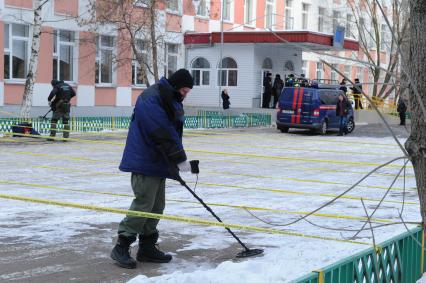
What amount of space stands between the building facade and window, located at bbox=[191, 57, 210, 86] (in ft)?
0.18

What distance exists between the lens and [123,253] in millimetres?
6305

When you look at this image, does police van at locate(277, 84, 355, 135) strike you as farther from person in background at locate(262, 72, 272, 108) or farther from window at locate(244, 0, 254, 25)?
window at locate(244, 0, 254, 25)

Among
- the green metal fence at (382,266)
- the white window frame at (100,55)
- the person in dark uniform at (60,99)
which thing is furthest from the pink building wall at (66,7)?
the green metal fence at (382,266)

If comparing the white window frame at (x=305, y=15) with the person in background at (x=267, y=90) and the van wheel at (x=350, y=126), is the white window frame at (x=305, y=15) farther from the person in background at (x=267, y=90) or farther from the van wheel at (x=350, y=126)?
the van wheel at (x=350, y=126)

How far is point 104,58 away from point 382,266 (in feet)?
89.8

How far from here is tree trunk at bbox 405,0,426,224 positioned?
2795 millimetres

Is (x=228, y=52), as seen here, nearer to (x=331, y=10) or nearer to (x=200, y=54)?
(x=200, y=54)

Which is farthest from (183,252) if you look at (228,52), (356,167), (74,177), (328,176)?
(228,52)

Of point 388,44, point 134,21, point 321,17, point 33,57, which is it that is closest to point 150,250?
point 388,44

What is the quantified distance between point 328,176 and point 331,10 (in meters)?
38.3

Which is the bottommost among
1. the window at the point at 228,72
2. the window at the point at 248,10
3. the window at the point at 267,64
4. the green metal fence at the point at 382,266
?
the green metal fence at the point at 382,266

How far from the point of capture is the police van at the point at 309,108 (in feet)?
91.3

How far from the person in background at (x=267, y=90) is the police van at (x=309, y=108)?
883 cm

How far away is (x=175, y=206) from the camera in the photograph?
9.58m
